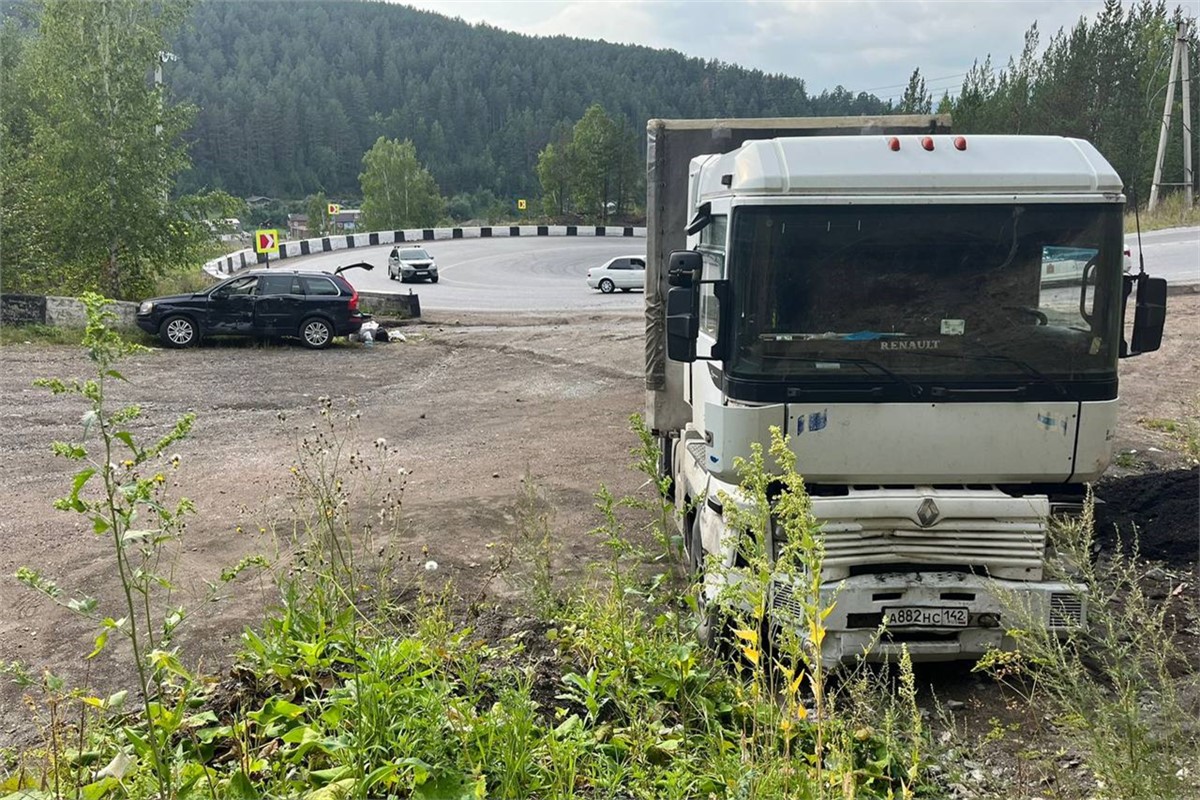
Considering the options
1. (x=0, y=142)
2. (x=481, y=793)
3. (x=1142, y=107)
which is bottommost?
(x=481, y=793)

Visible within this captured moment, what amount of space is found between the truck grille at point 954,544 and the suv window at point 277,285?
15.6m

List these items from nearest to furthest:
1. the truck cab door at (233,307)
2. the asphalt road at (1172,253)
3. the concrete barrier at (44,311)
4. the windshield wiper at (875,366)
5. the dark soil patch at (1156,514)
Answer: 1. the windshield wiper at (875,366)
2. the dark soil patch at (1156,514)
3. the concrete barrier at (44,311)
4. the truck cab door at (233,307)
5. the asphalt road at (1172,253)

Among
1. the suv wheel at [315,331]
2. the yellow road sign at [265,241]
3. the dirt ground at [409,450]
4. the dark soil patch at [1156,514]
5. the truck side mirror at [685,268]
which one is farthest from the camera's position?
the yellow road sign at [265,241]

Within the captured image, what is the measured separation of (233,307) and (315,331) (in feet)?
5.27

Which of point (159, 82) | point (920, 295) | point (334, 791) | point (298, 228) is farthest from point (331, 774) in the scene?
point (298, 228)

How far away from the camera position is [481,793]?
3.15 m

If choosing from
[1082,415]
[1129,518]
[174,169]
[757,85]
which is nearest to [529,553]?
[1082,415]

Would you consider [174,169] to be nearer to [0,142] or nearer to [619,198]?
[0,142]

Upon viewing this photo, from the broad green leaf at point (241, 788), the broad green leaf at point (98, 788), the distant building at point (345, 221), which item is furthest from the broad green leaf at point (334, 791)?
the distant building at point (345, 221)

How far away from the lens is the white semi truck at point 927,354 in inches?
178

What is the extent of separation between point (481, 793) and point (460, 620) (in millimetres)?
2470

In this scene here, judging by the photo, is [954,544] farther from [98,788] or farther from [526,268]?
[526,268]

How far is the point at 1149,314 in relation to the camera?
4840 mm

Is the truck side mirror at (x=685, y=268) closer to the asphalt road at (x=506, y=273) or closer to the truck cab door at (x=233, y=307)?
the truck cab door at (x=233, y=307)
